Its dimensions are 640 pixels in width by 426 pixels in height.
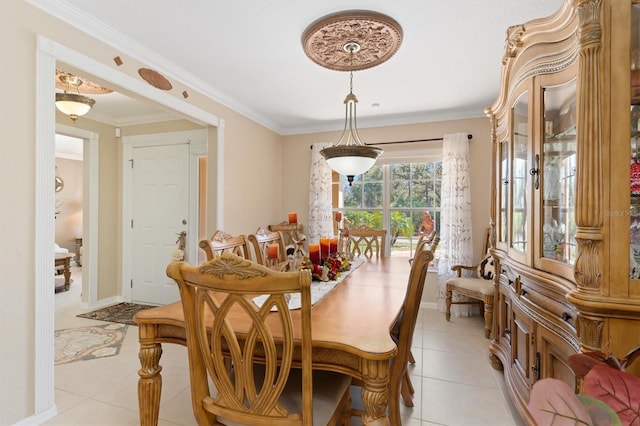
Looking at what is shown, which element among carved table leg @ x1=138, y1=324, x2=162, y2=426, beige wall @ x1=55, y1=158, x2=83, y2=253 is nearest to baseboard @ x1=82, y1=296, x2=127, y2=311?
carved table leg @ x1=138, y1=324, x2=162, y2=426

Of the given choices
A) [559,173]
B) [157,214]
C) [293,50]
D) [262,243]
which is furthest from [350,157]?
[157,214]

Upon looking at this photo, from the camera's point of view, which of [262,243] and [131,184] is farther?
[131,184]

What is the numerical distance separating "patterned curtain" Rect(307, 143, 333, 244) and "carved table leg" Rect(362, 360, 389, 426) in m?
3.28

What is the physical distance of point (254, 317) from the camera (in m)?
1.01

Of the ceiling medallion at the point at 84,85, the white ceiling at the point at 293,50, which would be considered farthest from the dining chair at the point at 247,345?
the ceiling medallion at the point at 84,85

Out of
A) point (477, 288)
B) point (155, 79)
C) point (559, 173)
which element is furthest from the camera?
point (477, 288)

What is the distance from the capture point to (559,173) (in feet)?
5.09

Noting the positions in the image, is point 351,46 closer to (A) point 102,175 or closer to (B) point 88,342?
(B) point 88,342

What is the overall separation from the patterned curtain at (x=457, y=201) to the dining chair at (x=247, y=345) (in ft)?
9.80

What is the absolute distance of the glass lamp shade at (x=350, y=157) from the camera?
229 centimetres

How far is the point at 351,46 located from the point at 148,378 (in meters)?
2.29

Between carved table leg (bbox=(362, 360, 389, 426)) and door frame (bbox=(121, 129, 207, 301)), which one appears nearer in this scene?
carved table leg (bbox=(362, 360, 389, 426))

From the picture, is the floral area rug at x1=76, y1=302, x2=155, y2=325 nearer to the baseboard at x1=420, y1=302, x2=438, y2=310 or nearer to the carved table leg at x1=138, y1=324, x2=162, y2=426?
the carved table leg at x1=138, y1=324, x2=162, y2=426

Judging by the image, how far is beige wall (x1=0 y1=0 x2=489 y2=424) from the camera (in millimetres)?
1682
